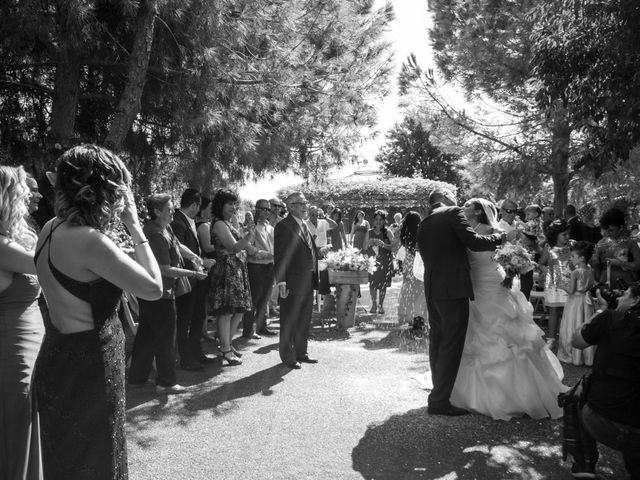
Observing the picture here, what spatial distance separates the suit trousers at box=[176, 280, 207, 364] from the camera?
654 cm

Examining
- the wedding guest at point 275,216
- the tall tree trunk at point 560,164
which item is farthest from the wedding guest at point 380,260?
the tall tree trunk at point 560,164

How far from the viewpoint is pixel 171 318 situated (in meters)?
5.60

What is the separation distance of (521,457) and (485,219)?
229cm

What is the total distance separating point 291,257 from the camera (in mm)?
6891

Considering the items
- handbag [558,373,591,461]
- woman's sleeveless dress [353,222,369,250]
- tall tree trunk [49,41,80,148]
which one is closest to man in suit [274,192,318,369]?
tall tree trunk [49,41,80,148]

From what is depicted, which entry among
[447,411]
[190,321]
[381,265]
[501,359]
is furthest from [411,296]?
[447,411]

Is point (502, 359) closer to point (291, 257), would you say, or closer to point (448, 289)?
point (448, 289)

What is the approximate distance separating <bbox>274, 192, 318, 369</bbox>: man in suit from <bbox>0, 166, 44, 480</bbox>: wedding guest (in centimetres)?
394

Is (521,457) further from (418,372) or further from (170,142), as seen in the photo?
(170,142)

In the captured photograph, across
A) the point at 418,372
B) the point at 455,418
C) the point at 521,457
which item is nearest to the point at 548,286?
the point at 418,372

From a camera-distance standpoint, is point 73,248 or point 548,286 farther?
point 548,286

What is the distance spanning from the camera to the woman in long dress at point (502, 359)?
4957mm

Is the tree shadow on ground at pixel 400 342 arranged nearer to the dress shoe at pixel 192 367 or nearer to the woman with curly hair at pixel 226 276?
the woman with curly hair at pixel 226 276

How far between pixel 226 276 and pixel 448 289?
289cm
